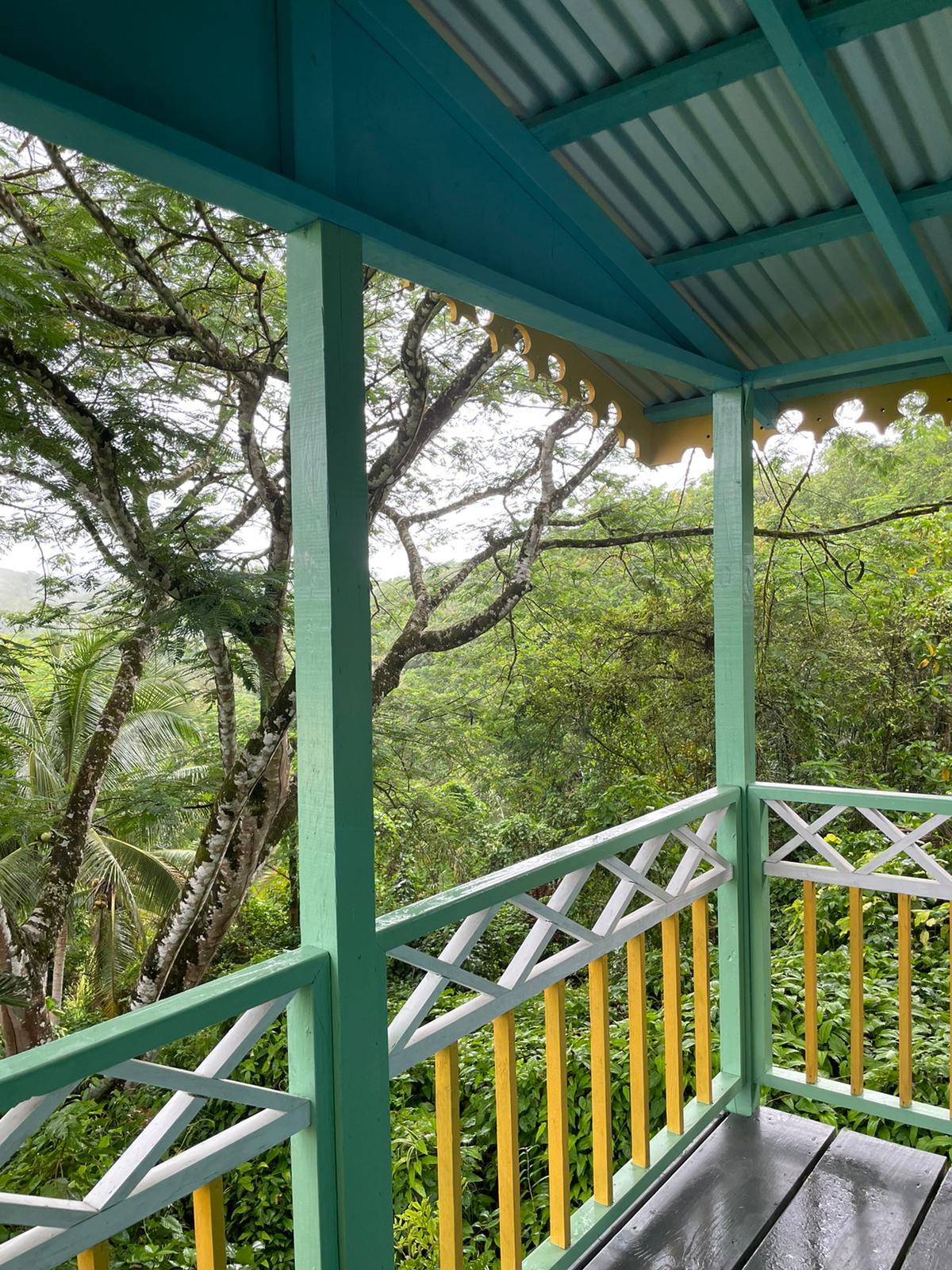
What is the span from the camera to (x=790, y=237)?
239cm

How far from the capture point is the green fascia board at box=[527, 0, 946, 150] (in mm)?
1684

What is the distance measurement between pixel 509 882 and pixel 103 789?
5.57 meters

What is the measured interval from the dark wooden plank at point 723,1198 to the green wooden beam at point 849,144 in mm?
2459

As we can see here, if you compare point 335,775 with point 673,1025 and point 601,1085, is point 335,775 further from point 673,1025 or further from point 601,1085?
point 673,1025

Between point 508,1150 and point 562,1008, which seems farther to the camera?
point 562,1008

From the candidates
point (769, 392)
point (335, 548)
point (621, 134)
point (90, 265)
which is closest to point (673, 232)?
point (621, 134)

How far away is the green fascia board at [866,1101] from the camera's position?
260 cm

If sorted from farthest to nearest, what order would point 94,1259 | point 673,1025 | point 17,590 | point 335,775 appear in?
1. point 17,590
2. point 673,1025
3. point 335,775
4. point 94,1259

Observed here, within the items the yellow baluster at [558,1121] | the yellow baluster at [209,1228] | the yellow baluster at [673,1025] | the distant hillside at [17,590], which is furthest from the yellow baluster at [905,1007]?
the distant hillside at [17,590]

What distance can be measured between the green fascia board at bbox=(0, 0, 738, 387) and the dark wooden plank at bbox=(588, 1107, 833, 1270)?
2.27 m

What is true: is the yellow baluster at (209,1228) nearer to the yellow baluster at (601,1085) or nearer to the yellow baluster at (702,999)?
the yellow baluster at (601,1085)

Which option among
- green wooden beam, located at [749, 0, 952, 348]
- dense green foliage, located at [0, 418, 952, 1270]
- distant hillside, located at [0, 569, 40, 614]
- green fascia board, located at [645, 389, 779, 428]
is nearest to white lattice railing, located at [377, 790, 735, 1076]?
green fascia board, located at [645, 389, 779, 428]

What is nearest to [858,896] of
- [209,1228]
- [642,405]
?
[642,405]

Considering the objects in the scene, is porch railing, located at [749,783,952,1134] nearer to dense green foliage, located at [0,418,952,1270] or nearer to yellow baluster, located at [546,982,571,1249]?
yellow baluster, located at [546,982,571,1249]
